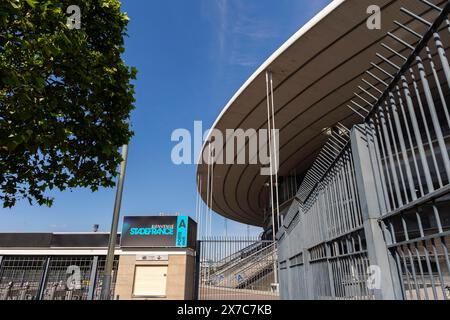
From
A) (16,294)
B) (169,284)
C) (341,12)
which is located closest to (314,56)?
(341,12)

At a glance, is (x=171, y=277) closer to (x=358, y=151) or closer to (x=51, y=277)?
(x=51, y=277)

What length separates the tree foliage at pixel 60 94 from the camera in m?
3.43

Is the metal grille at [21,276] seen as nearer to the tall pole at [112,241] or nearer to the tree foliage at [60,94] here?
the tall pole at [112,241]

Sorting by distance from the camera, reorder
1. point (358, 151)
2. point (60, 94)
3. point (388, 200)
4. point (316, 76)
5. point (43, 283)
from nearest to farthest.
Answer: point (388, 200) < point (358, 151) < point (60, 94) < point (316, 76) < point (43, 283)

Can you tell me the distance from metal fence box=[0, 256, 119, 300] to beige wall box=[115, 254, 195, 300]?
0.63 meters

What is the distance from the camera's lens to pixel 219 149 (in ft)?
59.5

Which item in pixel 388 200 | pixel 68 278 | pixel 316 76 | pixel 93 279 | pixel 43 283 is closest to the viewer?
pixel 388 200

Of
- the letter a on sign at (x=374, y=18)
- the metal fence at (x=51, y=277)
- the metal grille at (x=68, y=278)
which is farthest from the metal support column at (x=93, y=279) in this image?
the letter a on sign at (x=374, y=18)

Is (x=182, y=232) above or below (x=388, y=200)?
above

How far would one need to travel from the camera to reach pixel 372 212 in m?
2.32

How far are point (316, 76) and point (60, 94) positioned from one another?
10115 millimetres

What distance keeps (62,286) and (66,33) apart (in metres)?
15.6

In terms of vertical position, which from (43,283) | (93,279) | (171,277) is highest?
(171,277)

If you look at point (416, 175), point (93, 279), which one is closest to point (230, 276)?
point (93, 279)
